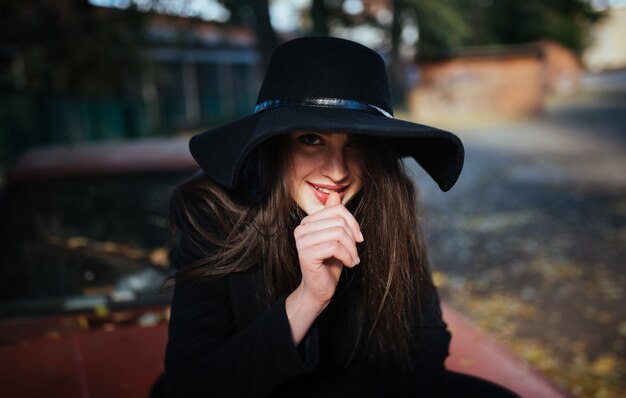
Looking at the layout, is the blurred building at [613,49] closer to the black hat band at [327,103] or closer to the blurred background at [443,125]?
the blurred background at [443,125]

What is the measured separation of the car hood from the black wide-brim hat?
861 millimetres

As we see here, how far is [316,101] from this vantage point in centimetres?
117

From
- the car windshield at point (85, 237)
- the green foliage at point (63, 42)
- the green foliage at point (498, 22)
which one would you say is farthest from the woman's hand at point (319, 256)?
the green foliage at point (498, 22)

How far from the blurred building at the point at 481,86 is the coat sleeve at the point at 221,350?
589 inches

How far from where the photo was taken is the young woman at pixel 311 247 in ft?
3.58

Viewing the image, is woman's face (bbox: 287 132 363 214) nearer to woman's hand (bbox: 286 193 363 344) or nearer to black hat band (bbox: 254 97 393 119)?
black hat band (bbox: 254 97 393 119)

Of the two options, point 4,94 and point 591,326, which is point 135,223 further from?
point 4,94

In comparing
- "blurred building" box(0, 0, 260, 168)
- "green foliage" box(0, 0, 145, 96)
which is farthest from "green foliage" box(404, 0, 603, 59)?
"green foliage" box(0, 0, 145, 96)

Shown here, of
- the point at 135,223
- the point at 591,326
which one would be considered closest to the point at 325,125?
the point at 135,223

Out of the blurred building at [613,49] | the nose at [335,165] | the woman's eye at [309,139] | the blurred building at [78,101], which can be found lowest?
the nose at [335,165]

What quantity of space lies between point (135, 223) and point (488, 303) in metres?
3.14

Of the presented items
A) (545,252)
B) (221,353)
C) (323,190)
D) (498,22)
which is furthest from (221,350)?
(498,22)

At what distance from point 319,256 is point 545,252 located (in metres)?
5.18

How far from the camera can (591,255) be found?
5336 mm
